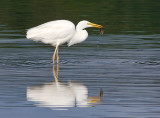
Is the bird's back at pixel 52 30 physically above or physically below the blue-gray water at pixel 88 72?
above

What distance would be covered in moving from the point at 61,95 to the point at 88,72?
10.5ft

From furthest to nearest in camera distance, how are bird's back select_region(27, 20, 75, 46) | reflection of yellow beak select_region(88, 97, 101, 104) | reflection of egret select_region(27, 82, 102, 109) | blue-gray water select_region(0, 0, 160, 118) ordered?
bird's back select_region(27, 20, 75, 46) → reflection of yellow beak select_region(88, 97, 101, 104) → reflection of egret select_region(27, 82, 102, 109) → blue-gray water select_region(0, 0, 160, 118)

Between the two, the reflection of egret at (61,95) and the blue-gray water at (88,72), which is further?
the reflection of egret at (61,95)

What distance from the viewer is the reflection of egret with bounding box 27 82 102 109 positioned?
458 inches

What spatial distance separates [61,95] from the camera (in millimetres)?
12273

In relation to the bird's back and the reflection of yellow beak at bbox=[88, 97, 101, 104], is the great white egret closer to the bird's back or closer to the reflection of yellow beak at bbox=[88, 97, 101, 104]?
the bird's back

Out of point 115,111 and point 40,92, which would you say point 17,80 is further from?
point 115,111

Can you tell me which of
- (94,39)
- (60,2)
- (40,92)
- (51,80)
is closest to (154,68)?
(51,80)

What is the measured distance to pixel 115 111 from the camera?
10.9 meters

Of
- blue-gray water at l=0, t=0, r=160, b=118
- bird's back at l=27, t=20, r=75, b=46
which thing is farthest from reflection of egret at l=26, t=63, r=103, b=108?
bird's back at l=27, t=20, r=75, b=46

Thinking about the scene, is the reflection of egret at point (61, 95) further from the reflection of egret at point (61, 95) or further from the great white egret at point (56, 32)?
the great white egret at point (56, 32)

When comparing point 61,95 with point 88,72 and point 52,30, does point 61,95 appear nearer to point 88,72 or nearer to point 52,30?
point 88,72

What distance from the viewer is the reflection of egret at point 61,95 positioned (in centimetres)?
1162

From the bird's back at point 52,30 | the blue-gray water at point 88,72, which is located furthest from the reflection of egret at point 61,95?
the bird's back at point 52,30
